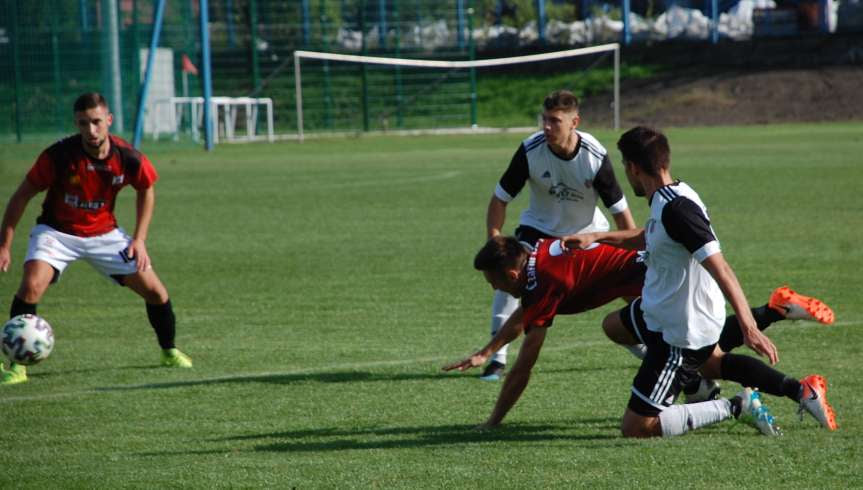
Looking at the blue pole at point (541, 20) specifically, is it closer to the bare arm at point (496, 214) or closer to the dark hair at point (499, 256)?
the bare arm at point (496, 214)

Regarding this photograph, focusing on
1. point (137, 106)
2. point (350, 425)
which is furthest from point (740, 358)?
point (137, 106)

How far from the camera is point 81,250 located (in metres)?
8.74

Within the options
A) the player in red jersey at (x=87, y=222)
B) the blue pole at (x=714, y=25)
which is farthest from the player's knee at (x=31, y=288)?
the blue pole at (x=714, y=25)

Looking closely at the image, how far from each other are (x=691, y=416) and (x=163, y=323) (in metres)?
4.10

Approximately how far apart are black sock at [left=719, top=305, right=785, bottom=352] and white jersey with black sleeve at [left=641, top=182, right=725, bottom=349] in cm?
90

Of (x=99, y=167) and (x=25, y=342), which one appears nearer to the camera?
(x=25, y=342)

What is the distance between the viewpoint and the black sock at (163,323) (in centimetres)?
887

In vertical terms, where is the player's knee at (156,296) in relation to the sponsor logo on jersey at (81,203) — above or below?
below

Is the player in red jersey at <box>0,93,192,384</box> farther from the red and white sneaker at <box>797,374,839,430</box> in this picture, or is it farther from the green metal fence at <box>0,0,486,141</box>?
the green metal fence at <box>0,0,486,141</box>

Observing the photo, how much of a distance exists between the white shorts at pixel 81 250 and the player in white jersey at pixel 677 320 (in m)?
3.66

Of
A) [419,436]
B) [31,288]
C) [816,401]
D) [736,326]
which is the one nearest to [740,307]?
[816,401]

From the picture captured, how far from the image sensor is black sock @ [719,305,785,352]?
7.17 m

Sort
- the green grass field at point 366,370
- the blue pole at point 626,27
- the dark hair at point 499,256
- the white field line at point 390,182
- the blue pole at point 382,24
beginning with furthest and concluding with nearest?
the blue pole at point 626,27, the blue pole at point 382,24, the white field line at point 390,182, the dark hair at point 499,256, the green grass field at point 366,370

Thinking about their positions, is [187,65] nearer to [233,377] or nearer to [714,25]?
[714,25]
